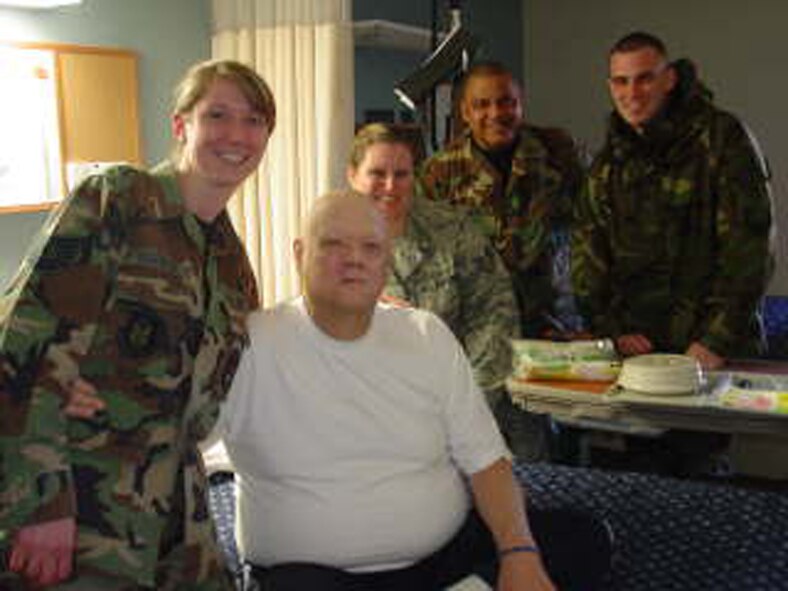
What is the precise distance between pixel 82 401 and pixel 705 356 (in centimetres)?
154

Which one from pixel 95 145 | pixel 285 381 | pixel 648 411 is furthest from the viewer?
pixel 95 145

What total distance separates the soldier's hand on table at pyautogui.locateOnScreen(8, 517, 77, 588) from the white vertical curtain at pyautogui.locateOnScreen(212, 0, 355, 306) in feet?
5.32

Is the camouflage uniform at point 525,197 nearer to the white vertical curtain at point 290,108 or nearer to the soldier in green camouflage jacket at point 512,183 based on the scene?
the soldier in green camouflage jacket at point 512,183

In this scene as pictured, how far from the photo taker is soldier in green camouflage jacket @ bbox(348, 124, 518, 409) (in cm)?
221

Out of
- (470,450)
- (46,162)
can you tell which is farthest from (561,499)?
(46,162)

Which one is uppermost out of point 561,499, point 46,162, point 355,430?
point 46,162

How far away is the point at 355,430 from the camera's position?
1555mm

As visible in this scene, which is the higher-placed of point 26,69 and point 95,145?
point 26,69

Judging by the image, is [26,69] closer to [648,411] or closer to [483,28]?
[648,411]

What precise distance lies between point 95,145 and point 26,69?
1.03 ft

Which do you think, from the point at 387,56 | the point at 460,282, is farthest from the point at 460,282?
the point at 387,56

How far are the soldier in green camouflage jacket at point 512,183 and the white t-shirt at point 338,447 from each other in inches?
35.8

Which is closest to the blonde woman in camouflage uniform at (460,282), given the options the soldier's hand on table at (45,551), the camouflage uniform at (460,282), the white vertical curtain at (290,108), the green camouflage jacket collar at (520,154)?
the camouflage uniform at (460,282)

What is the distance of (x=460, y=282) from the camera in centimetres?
226
